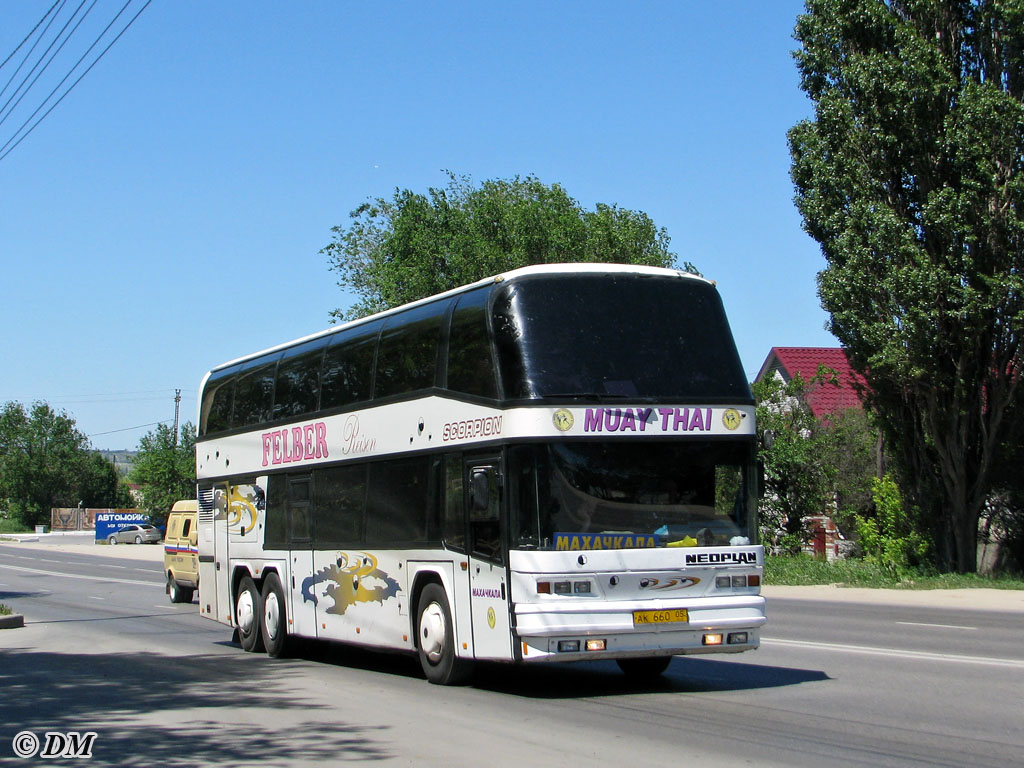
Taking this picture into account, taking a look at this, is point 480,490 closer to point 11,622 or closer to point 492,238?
point 11,622

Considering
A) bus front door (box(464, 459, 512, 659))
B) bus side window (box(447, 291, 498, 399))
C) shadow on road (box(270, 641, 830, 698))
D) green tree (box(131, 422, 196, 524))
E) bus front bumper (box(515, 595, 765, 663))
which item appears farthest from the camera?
green tree (box(131, 422, 196, 524))

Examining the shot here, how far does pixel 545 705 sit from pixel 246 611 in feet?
23.8

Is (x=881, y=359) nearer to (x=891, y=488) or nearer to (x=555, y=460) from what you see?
(x=891, y=488)

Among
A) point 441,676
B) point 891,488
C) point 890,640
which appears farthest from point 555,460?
point 891,488

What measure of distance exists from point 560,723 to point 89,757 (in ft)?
11.1

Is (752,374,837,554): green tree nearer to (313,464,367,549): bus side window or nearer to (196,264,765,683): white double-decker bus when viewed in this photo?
(313,464,367,549): bus side window

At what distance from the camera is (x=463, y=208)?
52.0 metres

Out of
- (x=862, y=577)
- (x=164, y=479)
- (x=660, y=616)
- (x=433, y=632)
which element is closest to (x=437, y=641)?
(x=433, y=632)

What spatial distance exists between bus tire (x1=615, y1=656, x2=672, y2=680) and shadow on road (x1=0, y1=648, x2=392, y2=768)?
3231 millimetres

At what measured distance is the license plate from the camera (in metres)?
10.7

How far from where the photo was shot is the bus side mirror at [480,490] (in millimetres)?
11102

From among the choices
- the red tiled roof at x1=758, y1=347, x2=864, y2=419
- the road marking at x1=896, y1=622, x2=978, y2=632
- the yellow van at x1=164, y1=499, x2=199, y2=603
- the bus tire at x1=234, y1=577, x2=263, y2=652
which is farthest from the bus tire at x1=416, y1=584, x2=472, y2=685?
the red tiled roof at x1=758, y1=347, x2=864, y2=419

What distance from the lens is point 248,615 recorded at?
55.1 feet

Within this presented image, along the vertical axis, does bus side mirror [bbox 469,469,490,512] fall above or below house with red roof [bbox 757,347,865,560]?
below
